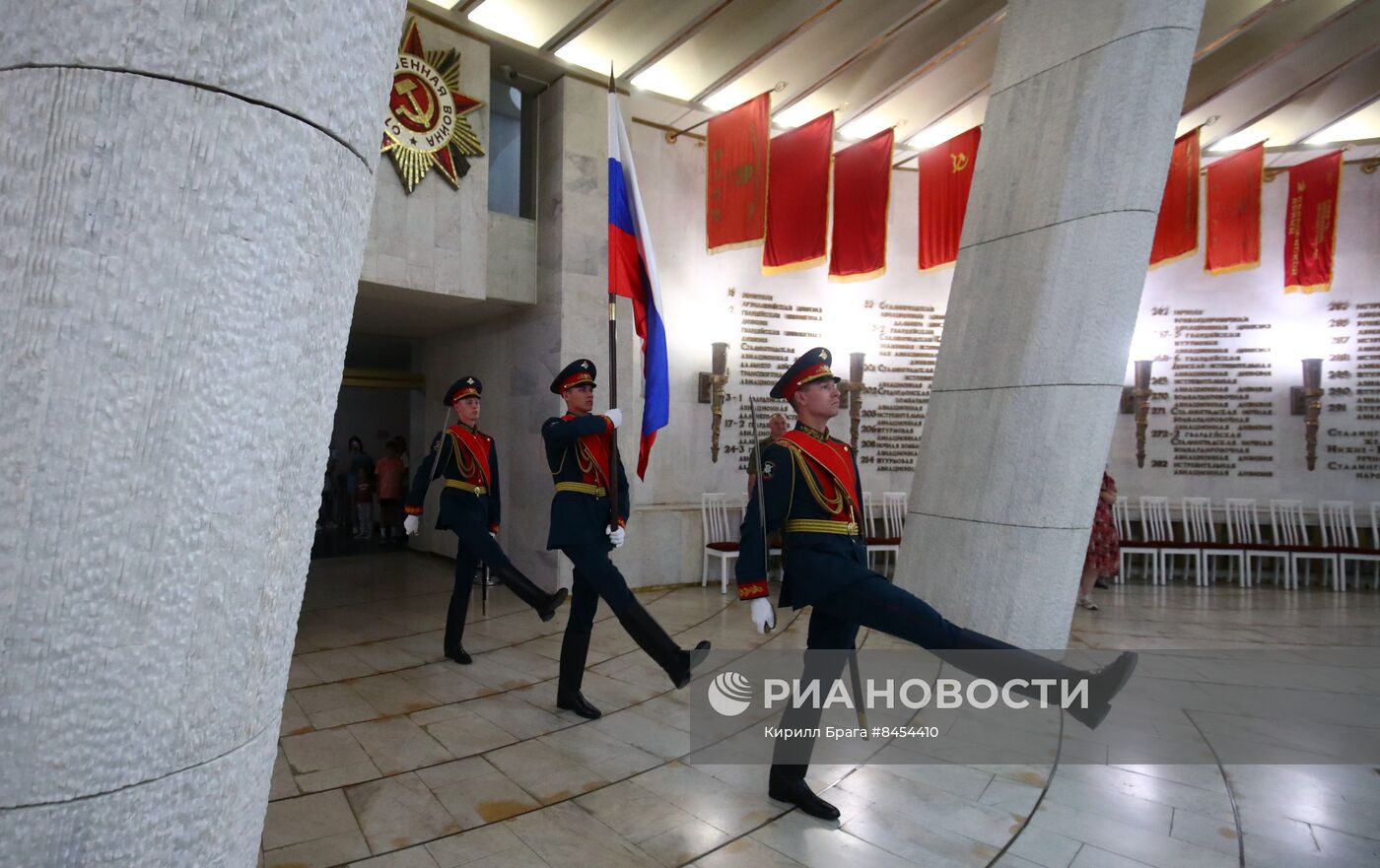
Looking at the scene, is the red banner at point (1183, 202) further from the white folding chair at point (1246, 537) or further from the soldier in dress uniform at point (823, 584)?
the soldier in dress uniform at point (823, 584)

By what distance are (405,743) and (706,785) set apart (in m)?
1.45

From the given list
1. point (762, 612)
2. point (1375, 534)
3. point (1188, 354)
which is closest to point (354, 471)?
point (762, 612)

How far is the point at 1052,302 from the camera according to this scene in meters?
4.25

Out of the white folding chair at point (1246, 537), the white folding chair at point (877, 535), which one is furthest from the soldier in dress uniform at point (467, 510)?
the white folding chair at point (1246, 537)

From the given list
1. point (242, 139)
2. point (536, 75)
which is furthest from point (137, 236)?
point (536, 75)

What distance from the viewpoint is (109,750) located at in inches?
29.3

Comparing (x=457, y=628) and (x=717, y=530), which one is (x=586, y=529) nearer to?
(x=457, y=628)

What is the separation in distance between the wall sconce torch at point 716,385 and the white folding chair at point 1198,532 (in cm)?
568

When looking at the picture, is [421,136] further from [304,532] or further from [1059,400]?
[304,532]

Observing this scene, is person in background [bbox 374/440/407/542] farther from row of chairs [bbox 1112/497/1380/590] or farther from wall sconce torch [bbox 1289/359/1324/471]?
wall sconce torch [bbox 1289/359/1324/471]

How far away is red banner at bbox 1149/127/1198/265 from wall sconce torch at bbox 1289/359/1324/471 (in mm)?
2543

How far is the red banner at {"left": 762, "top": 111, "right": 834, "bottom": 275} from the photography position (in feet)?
25.3

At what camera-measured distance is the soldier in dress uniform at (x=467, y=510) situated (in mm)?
4738

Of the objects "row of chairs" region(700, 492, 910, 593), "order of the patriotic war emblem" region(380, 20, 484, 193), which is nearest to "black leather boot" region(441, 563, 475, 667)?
"row of chairs" region(700, 492, 910, 593)
